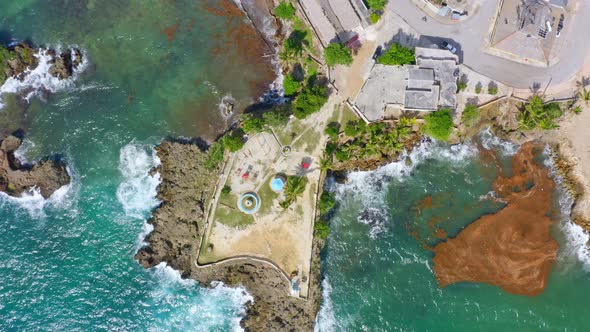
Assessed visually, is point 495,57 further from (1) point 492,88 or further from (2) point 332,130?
(2) point 332,130

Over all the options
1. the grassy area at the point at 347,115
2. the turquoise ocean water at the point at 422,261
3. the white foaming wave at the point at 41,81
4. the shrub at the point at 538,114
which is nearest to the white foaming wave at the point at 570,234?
the turquoise ocean water at the point at 422,261

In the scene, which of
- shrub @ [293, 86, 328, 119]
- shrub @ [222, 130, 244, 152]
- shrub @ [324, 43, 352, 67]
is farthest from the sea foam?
shrub @ [324, 43, 352, 67]

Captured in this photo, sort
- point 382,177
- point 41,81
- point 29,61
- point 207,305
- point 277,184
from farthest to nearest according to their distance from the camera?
1. point 41,81
2. point 29,61
3. point 382,177
4. point 207,305
5. point 277,184

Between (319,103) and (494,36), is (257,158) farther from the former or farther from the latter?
(494,36)

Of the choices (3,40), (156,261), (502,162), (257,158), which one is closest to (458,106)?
(502,162)

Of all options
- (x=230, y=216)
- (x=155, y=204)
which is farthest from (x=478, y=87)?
(x=155, y=204)

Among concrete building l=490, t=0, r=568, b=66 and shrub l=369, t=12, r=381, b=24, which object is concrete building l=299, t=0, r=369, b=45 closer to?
shrub l=369, t=12, r=381, b=24
